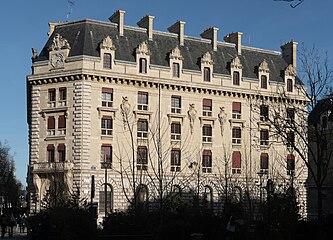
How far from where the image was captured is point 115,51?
60125 millimetres

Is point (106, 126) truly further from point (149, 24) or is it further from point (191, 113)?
point (149, 24)

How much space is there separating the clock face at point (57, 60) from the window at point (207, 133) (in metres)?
16.0

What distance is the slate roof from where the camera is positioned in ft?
198

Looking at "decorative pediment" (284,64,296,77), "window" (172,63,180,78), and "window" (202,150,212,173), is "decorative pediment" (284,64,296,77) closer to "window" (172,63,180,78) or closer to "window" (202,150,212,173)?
"window" (202,150,212,173)

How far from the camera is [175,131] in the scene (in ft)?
206

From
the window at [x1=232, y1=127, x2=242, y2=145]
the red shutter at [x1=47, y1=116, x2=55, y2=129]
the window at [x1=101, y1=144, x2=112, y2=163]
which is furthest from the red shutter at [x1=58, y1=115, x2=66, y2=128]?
the window at [x1=232, y1=127, x2=242, y2=145]

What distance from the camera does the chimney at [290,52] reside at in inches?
2862

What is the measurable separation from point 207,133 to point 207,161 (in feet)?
9.56

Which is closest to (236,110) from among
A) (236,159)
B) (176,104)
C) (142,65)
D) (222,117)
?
(222,117)

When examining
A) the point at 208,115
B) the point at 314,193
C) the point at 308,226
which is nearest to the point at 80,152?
the point at 208,115

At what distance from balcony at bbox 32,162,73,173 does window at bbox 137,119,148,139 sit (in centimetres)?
757

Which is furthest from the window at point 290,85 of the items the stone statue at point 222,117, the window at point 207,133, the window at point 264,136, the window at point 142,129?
the window at point 142,129

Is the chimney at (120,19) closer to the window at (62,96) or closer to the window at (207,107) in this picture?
the window at (62,96)

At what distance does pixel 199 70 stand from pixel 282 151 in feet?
45.4
